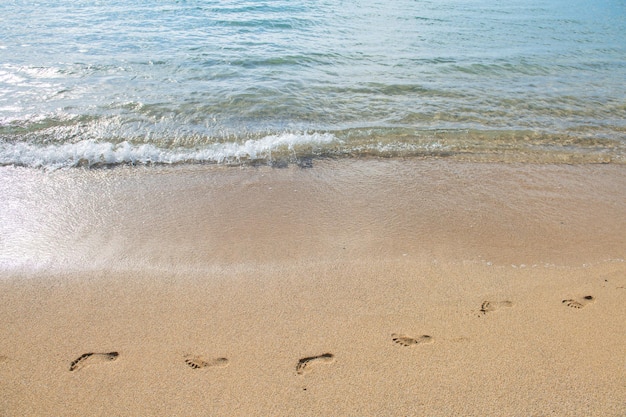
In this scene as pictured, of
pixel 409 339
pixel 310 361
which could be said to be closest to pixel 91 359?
pixel 310 361

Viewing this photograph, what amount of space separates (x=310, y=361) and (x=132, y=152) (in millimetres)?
4044

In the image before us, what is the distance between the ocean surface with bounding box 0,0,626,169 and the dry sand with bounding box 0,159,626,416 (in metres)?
0.88

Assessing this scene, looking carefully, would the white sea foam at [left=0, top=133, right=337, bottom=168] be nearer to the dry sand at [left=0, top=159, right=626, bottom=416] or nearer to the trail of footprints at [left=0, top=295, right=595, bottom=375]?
the dry sand at [left=0, top=159, right=626, bottom=416]

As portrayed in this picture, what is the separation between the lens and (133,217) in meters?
4.10

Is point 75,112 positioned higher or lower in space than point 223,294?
higher

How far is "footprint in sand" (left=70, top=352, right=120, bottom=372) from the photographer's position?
102 inches

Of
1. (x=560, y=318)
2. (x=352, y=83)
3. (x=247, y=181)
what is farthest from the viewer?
(x=352, y=83)

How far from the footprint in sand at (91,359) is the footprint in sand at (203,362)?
19.9 inches

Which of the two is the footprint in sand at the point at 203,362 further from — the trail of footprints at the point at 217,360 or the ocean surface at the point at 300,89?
the ocean surface at the point at 300,89

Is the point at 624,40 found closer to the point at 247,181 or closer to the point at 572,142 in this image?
the point at 572,142

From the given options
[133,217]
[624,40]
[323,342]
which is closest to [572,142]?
[323,342]

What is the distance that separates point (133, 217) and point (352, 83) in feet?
17.7

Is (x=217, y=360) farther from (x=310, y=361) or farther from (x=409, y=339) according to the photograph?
(x=409, y=339)

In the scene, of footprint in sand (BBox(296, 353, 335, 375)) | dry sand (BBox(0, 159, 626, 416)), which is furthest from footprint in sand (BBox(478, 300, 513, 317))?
footprint in sand (BBox(296, 353, 335, 375))
